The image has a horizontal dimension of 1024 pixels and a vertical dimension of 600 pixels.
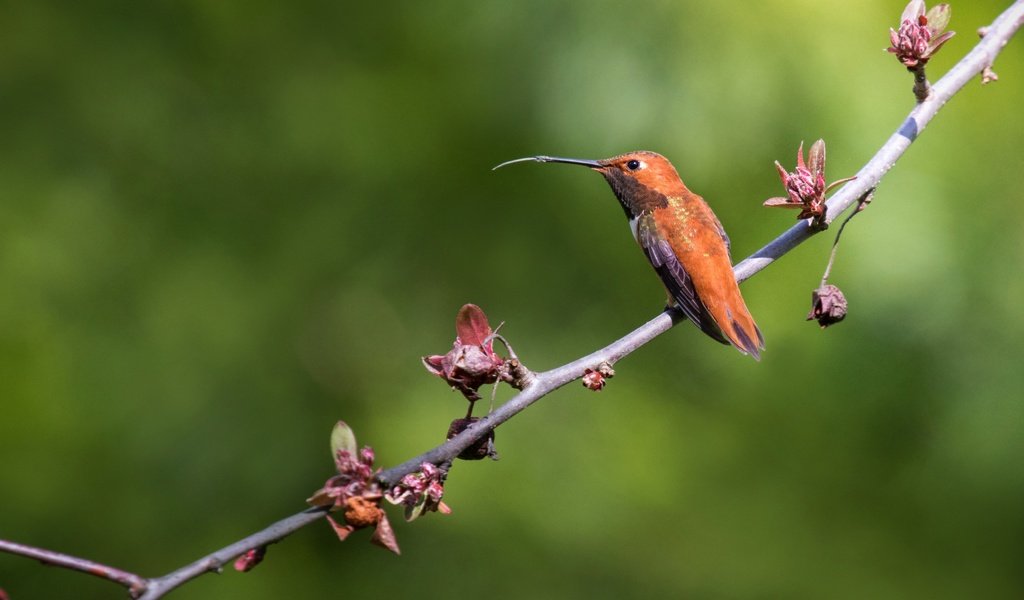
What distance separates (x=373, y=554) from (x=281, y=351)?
0.80 meters

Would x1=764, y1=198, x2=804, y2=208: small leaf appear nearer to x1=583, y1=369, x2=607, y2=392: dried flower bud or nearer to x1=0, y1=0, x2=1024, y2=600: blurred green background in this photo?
x1=583, y1=369, x2=607, y2=392: dried flower bud

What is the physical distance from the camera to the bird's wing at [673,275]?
2338 millimetres

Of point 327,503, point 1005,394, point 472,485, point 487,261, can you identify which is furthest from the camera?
point 487,261

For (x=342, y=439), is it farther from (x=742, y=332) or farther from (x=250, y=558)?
(x=742, y=332)

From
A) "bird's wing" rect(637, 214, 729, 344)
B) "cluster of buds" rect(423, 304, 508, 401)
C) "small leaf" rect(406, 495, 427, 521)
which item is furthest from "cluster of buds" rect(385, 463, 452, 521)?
"bird's wing" rect(637, 214, 729, 344)

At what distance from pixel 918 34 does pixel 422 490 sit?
51.2 inches

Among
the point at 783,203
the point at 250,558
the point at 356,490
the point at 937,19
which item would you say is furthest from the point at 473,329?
the point at 937,19

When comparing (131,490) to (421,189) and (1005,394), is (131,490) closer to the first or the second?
(421,189)

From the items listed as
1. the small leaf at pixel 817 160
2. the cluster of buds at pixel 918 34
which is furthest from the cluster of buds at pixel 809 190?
the cluster of buds at pixel 918 34

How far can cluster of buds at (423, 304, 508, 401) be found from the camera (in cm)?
164

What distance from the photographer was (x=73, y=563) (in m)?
1.33

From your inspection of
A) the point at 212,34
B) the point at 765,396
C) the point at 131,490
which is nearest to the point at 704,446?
the point at 765,396

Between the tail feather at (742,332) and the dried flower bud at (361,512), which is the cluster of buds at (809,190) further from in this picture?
the dried flower bud at (361,512)

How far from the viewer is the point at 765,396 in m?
3.39
